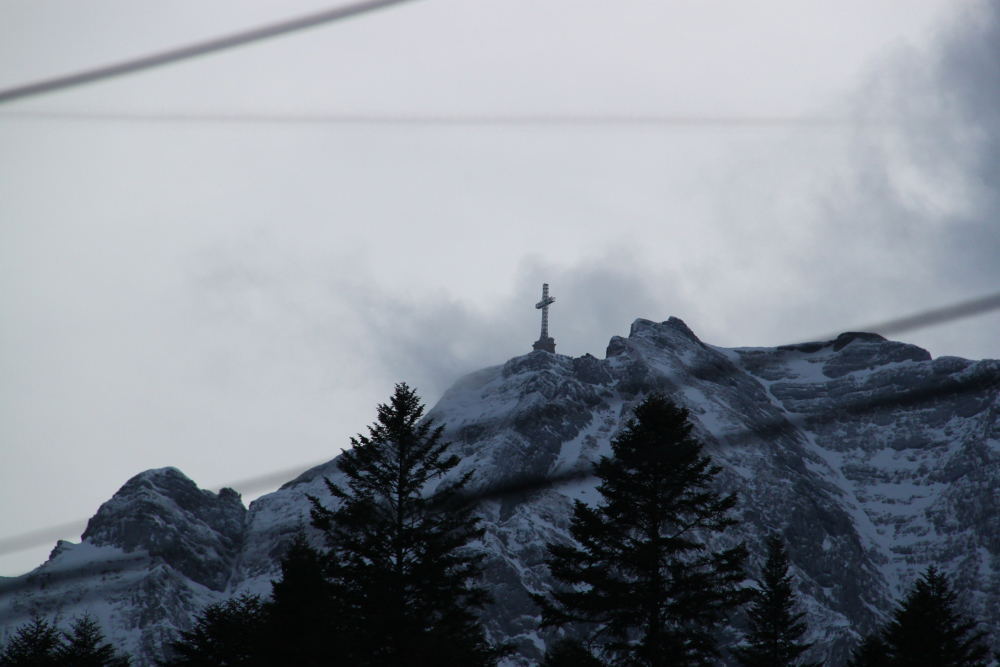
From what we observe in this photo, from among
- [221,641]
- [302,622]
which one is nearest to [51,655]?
[221,641]

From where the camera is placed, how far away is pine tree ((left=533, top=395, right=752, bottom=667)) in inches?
942

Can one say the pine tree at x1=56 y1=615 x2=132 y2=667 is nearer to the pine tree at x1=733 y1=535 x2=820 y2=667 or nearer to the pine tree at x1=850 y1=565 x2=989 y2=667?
the pine tree at x1=733 y1=535 x2=820 y2=667

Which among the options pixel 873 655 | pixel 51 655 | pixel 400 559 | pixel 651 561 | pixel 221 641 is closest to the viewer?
pixel 651 561

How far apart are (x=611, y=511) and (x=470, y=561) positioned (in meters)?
6.64

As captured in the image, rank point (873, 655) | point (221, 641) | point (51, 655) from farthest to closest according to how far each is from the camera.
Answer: point (51, 655)
point (873, 655)
point (221, 641)

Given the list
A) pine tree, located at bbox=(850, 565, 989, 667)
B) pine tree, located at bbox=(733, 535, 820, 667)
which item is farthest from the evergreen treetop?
pine tree, located at bbox=(850, 565, 989, 667)

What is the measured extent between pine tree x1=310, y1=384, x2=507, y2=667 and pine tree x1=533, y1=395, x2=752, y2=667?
2.99 metres

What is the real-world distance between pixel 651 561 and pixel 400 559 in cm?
769

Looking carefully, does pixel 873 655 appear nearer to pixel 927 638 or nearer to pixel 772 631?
pixel 772 631

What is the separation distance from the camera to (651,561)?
2444cm

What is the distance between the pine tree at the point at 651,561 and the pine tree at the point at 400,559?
2.99 meters

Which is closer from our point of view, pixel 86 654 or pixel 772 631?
pixel 86 654

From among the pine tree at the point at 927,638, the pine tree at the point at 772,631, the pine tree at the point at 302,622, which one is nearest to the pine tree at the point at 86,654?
the pine tree at the point at 302,622

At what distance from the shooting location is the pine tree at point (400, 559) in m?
26.0
